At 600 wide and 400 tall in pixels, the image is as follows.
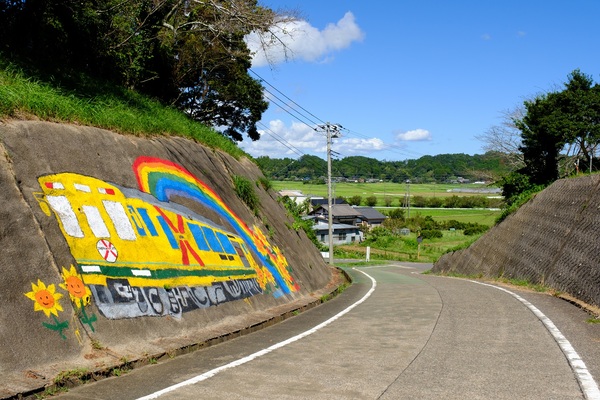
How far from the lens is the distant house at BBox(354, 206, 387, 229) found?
320ft

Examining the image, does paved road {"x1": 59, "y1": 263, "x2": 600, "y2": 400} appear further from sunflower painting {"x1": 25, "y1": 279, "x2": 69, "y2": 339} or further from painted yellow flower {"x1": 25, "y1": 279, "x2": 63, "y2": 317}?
painted yellow flower {"x1": 25, "y1": 279, "x2": 63, "y2": 317}

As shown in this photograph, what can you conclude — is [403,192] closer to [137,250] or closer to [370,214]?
[370,214]

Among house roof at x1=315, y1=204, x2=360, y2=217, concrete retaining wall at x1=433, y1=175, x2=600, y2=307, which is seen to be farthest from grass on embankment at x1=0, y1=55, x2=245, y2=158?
house roof at x1=315, y1=204, x2=360, y2=217

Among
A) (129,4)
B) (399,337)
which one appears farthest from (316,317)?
(129,4)

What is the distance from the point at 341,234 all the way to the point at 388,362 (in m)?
79.0

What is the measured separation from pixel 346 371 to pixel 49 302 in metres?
3.40

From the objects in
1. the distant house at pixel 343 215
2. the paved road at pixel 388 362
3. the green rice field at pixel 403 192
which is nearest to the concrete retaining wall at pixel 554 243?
the paved road at pixel 388 362

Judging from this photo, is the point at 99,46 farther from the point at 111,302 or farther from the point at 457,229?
the point at 457,229

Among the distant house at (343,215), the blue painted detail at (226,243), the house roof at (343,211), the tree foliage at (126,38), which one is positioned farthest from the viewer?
the house roof at (343,211)

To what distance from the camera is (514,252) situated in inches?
912

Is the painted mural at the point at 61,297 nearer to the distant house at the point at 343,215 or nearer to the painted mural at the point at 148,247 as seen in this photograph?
the painted mural at the point at 148,247

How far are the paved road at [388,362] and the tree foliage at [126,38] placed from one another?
877 cm

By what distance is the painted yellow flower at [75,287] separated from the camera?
6496 millimetres

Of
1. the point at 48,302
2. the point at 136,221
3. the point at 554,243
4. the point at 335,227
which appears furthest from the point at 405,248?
the point at 48,302
